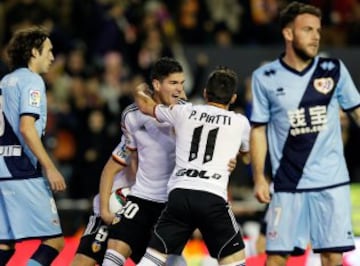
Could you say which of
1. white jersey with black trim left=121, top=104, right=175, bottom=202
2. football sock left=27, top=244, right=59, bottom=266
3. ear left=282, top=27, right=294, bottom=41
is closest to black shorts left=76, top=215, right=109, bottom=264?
football sock left=27, top=244, right=59, bottom=266

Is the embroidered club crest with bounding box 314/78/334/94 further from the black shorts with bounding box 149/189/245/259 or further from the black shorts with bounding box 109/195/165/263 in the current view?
the black shorts with bounding box 109/195/165/263

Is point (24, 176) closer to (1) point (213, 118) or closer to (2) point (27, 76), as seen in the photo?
(2) point (27, 76)

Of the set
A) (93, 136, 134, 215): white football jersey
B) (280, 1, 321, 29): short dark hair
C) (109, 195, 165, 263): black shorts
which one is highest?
(280, 1, 321, 29): short dark hair

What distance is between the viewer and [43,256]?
905 cm

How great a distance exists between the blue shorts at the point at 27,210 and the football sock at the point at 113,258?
456 mm

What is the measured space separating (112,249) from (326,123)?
5.85 feet

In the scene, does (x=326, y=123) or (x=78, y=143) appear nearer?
(x=326, y=123)

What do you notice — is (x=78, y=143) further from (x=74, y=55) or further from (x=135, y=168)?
(x=135, y=168)

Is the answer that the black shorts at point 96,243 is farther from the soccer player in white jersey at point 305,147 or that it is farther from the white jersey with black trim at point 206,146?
the soccer player in white jersey at point 305,147

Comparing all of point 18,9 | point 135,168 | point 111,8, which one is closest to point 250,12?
point 111,8

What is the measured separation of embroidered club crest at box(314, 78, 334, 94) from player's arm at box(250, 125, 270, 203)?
488mm

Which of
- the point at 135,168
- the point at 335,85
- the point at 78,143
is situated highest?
the point at 335,85

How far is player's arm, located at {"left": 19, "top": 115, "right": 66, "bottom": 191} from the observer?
8.74 meters

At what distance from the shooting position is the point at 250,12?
17312mm
